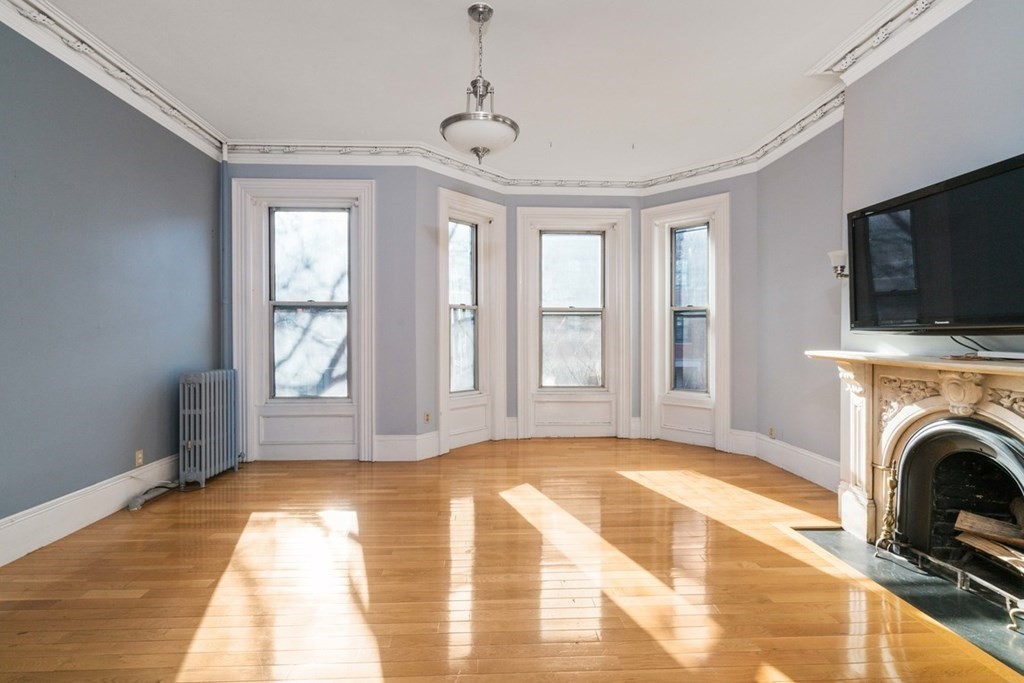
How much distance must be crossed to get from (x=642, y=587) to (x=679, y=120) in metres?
3.35

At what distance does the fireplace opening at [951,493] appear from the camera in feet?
7.26

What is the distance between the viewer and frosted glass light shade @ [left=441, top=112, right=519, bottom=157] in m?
2.52

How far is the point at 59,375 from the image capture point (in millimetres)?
2744

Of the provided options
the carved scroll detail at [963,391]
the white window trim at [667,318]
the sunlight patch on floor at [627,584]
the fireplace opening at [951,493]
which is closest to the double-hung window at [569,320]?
the white window trim at [667,318]

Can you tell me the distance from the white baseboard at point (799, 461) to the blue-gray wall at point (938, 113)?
1.14 meters

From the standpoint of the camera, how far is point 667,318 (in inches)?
205

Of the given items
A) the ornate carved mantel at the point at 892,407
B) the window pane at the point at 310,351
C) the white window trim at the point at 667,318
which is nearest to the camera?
the ornate carved mantel at the point at 892,407

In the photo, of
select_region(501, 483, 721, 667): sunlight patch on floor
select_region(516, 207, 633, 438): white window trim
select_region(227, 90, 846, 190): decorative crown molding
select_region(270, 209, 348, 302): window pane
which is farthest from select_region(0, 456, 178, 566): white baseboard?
select_region(516, 207, 633, 438): white window trim

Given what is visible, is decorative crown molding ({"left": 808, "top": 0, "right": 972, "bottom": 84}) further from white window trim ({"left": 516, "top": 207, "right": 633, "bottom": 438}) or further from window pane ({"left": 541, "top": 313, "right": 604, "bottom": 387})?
window pane ({"left": 541, "top": 313, "right": 604, "bottom": 387})

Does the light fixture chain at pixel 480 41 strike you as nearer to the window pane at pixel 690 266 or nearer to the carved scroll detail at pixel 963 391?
the carved scroll detail at pixel 963 391

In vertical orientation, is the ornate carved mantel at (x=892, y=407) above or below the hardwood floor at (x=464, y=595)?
above

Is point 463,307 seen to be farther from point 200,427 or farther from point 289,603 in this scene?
point 289,603

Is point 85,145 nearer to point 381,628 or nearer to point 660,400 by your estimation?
point 381,628

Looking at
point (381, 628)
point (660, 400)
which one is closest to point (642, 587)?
point (381, 628)
